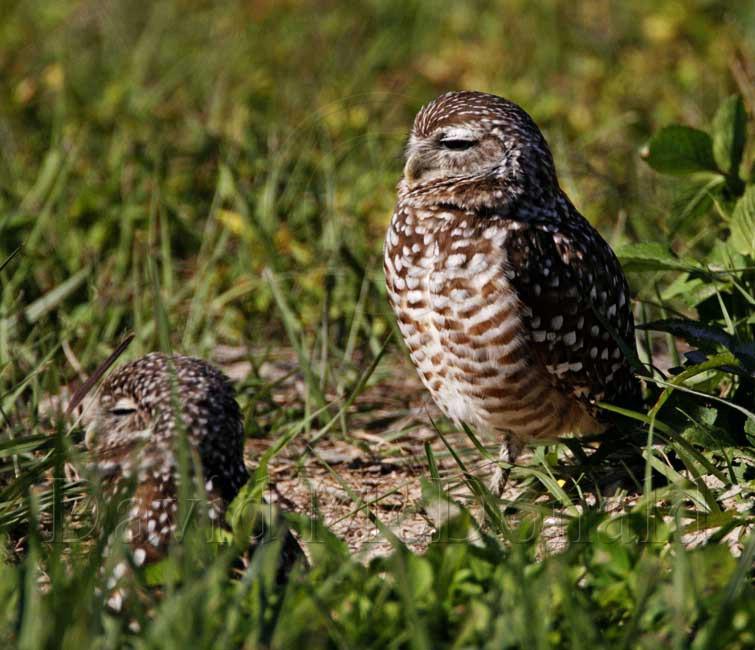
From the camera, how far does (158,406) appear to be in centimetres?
376

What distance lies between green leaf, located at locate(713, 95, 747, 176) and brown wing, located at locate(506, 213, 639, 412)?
76 centimetres

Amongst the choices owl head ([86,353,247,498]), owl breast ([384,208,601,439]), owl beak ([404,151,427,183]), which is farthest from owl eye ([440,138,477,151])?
owl head ([86,353,247,498])

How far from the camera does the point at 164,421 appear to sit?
3701 millimetres

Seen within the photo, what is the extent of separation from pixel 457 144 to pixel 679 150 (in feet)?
3.27

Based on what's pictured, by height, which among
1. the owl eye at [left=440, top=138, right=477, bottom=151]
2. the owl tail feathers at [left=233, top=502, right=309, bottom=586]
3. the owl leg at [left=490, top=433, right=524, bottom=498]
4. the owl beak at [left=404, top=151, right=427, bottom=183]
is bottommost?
the owl leg at [left=490, top=433, right=524, bottom=498]

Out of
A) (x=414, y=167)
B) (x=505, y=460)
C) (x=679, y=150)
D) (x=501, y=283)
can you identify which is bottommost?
(x=505, y=460)

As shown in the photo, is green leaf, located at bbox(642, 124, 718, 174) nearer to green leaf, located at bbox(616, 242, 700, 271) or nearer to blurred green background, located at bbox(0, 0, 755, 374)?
blurred green background, located at bbox(0, 0, 755, 374)

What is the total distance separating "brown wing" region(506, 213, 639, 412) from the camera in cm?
419

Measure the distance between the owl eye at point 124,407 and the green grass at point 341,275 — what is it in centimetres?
24

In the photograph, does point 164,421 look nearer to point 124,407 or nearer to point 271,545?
point 124,407

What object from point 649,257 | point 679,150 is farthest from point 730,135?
point 649,257

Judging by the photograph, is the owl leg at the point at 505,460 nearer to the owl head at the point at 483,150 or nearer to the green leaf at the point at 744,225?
the owl head at the point at 483,150

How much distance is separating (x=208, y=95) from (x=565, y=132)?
230 centimetres

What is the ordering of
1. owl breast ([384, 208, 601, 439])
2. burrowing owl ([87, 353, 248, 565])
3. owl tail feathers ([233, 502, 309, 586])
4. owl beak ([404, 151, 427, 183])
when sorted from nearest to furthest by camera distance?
owl tail feathers ([233, 502, 309, 586])
burrowing owl ([87, 353, 248, 565])
owl breast ([384, 208, 601, 439])
owl beak ([404, 151, 427, 183])
